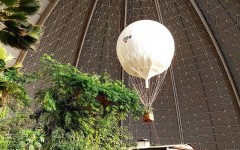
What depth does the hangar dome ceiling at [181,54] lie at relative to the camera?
17906mm

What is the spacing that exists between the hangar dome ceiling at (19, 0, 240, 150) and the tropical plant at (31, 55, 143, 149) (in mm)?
8663

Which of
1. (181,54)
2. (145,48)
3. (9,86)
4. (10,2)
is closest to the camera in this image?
(9,86)

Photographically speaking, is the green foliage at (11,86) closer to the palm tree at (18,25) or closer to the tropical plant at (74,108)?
the tropical plant at (74,108)

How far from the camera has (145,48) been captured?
10586 millimetres

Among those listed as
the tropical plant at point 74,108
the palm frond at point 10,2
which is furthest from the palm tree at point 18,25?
the tropical plant at point 74,108

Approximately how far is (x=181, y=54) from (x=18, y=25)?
13.0 m

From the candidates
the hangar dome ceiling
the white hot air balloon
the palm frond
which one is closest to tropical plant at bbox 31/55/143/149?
the white hot air balloon

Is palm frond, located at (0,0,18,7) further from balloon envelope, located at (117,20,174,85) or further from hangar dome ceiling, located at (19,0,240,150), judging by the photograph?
hangar dome ceiling, located at (19,0,240,150)

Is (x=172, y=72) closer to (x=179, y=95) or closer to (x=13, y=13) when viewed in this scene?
(x=179, y=95)

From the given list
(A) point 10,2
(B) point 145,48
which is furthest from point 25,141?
(B) point 145,48

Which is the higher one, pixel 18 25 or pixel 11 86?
pixel 18 25

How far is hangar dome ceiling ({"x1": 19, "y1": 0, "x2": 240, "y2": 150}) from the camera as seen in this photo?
17.9 m

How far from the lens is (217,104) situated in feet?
66.9

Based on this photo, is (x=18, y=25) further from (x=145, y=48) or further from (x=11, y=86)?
(x=145, y=48)
